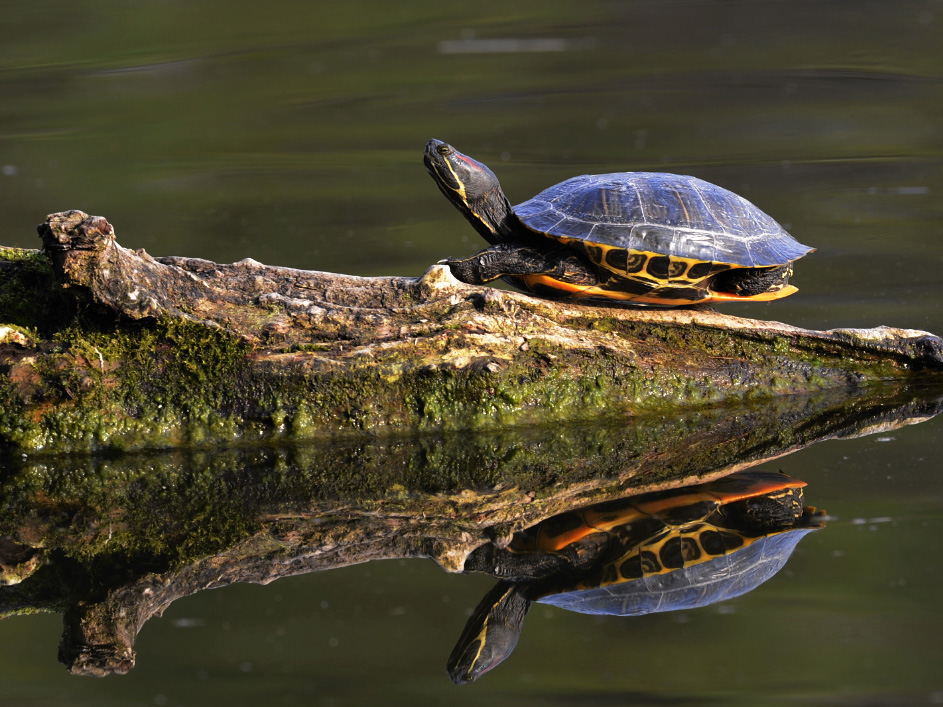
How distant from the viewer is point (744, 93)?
436 inches

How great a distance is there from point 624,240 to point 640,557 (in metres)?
1.51

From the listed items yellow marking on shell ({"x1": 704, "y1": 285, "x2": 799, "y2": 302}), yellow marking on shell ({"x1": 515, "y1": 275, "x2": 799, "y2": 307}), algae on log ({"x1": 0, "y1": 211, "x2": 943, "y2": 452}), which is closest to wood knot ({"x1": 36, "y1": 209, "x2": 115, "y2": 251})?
algae on log ({"x1": 0, "y1": 211, "x2": 943, "y2": 452})

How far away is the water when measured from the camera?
2703 mm

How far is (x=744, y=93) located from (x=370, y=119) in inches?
161

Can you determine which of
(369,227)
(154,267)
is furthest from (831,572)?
(369,227)

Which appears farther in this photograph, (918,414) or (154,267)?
(918,414)

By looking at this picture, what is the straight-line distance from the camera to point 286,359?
13.0 feet

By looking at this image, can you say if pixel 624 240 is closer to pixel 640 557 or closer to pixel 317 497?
pixel 640 557

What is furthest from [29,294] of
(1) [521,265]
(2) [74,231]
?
(1) [521,265]

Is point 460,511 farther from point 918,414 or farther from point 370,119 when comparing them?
point 370,119

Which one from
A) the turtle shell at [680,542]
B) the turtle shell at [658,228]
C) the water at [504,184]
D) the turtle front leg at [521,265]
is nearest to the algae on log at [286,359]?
the turtle front leg at [521,265]

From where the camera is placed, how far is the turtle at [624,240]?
4207 mm

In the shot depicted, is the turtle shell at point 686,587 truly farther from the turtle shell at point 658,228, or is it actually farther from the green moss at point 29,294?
the green moss at point 29,294

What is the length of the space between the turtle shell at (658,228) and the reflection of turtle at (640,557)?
104 centimetres
